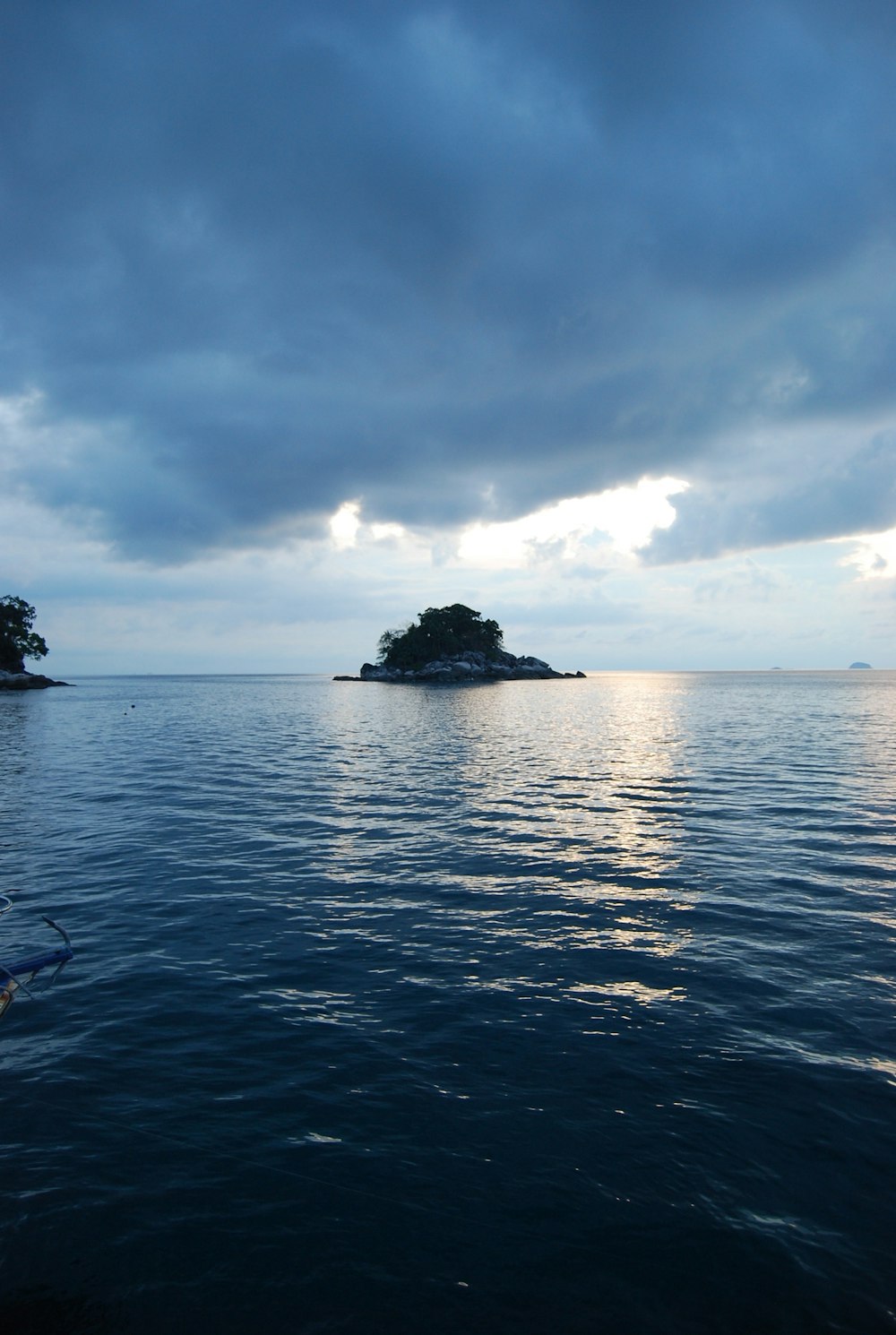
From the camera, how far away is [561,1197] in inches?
339

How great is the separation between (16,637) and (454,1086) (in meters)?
220

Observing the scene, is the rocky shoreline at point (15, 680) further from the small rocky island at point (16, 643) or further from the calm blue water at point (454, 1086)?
the calm blue water at point (454, 1086)

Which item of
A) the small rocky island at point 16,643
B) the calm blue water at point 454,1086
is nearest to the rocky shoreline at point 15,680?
the small rocky island at point 16,643

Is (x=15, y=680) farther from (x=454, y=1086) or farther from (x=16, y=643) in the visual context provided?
(x=454, y=1086)

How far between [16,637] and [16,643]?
1.81 metres

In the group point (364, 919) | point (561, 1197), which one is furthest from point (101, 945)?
point (561, 1197)

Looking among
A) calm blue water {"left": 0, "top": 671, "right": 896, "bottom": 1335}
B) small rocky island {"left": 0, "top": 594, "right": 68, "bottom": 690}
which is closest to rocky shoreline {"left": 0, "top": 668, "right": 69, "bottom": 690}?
small rocky island {"left": 0, "top": 594, "right": 68, "bottom": 690}

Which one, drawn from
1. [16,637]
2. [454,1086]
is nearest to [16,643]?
[16,637]

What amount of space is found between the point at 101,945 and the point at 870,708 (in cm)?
11572

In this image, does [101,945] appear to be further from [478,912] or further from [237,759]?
[237,759]

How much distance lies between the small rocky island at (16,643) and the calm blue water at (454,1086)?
193 metres

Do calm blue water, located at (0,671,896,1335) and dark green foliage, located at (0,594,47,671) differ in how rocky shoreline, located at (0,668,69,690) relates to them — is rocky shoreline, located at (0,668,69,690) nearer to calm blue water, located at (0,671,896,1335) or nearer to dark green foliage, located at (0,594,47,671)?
dark green foliage, located at (0,594,47,671)

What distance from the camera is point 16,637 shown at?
19275 cm

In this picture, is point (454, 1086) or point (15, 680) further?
point (15, 680)
